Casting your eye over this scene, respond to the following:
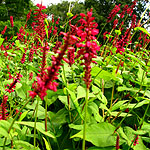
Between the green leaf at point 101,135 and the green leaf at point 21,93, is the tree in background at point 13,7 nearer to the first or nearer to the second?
the green leaf at point 21,93

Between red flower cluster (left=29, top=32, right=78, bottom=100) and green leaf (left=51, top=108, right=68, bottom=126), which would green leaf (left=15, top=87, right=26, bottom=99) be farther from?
red flower cluster (left=29, top=32, right=78, bottom=100)

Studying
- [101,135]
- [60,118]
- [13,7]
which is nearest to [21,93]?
[60,118]

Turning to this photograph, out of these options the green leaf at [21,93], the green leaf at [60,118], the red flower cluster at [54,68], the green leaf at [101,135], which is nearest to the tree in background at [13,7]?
the green leaf at [21,93]

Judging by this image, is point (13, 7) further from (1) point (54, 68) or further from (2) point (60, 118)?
(1) point (54, 68)

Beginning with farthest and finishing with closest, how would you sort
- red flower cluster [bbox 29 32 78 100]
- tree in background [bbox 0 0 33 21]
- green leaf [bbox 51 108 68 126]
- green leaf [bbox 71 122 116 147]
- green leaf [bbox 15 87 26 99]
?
1. tree in background [bbox 0 0 33 21]
2. green leaf [bbox 15 87 26 99]
3. green leaf [bbox 51 108 68 126]
4. green leaf [bbox 71 122 116 147]
5. red flower cluster [bbox 29 32 78 100]

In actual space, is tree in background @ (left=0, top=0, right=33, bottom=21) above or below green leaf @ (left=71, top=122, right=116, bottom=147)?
above

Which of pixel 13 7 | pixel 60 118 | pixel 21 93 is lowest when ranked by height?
pixel 60 118

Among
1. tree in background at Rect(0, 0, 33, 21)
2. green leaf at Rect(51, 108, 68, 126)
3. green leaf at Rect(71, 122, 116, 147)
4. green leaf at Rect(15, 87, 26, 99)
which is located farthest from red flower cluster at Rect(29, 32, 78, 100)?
tree in background at Rect(0, 0, 33, 21)

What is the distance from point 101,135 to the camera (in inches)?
58.6

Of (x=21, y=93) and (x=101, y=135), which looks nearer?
(x=101, y=135)

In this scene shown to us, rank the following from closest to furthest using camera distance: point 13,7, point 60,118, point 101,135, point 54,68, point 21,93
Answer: point 54,68 < point 101,135 < point 60,118 < point 21,93 < point 13,7

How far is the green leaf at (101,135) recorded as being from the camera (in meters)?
1.42

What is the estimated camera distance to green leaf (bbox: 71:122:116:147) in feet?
4.66

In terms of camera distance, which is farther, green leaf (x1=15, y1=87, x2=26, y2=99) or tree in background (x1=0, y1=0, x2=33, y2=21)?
tree in background (x1=0, y1=0, x2=33, y2=21)
